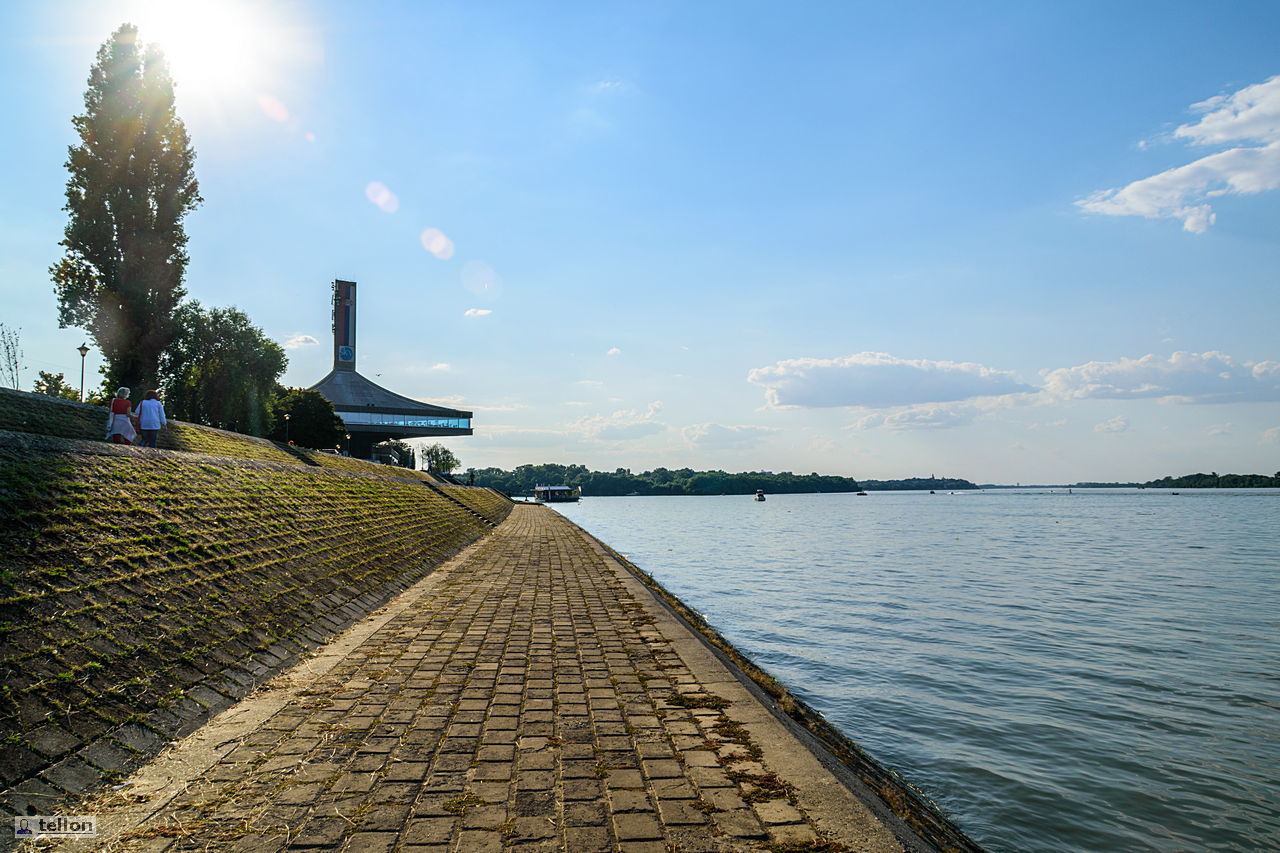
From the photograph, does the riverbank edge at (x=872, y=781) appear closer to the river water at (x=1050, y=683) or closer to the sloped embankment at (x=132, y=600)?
the river water at (x=1050, y=683)

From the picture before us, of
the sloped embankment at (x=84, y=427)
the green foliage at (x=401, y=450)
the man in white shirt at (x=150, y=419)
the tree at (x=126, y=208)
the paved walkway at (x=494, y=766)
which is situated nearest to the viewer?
the paved walkway at (x=494, y=766)

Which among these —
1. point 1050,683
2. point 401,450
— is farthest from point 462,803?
point 401,450

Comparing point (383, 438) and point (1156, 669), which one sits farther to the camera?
point (383, 438)

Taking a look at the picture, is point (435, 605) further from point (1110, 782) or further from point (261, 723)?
point (1110, 782)

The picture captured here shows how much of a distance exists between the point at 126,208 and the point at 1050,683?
39036mm

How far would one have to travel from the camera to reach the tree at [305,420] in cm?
5584

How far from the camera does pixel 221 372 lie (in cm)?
4928

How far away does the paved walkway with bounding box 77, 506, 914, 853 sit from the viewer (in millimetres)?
3643

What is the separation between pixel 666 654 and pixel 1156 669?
888 centimetres

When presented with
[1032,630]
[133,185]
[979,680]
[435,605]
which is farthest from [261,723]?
[133,185]

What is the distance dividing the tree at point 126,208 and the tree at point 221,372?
13790 millimetres

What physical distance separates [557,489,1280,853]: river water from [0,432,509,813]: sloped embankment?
6567mm

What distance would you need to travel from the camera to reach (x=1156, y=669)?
11320mm

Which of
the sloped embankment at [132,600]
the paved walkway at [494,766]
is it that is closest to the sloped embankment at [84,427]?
the sloped embankment at [132,600]
